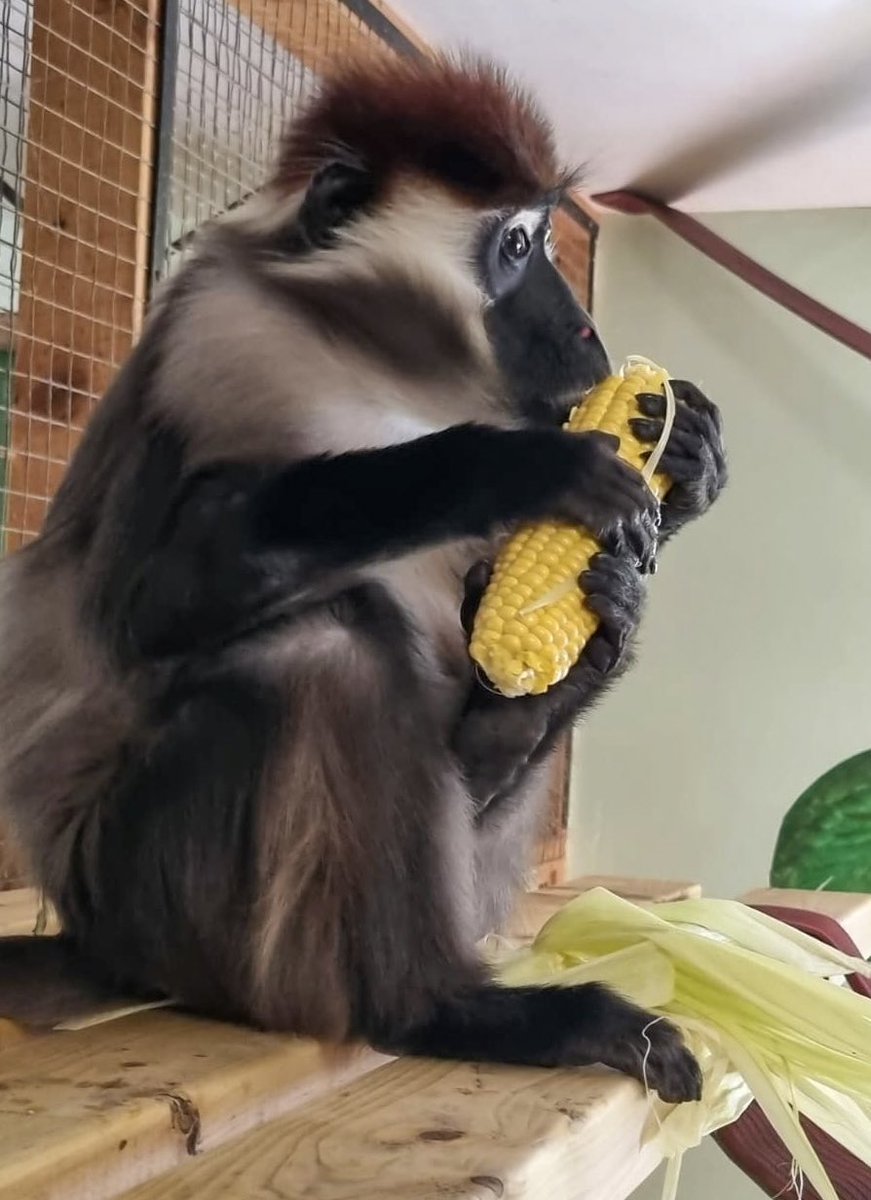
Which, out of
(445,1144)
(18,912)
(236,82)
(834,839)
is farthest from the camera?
(834,839)

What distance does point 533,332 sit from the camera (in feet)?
2.78

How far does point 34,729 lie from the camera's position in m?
0.75

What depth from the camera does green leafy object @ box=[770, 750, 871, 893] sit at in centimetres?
149

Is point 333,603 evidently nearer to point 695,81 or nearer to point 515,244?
point 515,244

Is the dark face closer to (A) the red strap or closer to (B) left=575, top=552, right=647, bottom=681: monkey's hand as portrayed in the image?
(B) left=575, top=552, right=647, bottom=681: monkey's hand

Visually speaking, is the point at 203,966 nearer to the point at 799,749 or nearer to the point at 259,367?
the point at 259,367

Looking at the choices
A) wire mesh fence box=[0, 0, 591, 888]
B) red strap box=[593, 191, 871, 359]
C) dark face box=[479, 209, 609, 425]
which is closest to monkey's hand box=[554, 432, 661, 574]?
dark face box=[479, 209, 609, 425]

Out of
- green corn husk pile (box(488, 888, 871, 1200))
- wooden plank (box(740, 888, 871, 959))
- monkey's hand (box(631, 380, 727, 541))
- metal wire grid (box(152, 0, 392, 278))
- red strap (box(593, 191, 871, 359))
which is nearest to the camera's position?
green corn husk pile (box(488, 888, 871, 1200))

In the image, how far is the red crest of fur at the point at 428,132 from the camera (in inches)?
31.9

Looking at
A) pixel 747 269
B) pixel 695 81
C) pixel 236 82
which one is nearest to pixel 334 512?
pixel 236 82

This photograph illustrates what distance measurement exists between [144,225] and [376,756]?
2.25 ft

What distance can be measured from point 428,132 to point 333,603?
1.05 ft

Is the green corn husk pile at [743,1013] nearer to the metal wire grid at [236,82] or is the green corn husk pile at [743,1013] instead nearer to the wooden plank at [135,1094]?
the wooden plank at [135,1094]

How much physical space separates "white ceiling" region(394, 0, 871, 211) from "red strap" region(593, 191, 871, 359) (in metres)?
0.04
